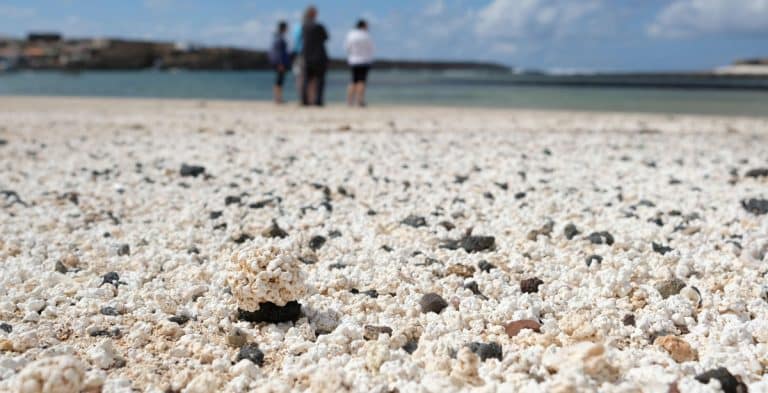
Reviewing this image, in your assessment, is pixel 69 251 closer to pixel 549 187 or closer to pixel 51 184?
pixel 51 184

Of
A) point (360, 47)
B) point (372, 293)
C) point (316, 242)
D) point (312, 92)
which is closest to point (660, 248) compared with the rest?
point (372, 293)

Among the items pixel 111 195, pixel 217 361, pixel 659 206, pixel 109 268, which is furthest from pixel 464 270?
pixel 111 195

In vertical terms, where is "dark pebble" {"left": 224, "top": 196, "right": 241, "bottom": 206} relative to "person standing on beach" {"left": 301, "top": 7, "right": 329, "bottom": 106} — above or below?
below

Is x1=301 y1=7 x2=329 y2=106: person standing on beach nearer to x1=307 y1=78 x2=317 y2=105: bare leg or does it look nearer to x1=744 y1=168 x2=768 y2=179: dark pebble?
x1=307 y1=78 x2=317 y2=105: bare leg

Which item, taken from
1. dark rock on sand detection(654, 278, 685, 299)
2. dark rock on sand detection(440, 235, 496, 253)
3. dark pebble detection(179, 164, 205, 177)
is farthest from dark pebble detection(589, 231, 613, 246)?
dark pebble detection(179, 164, 205, 177)

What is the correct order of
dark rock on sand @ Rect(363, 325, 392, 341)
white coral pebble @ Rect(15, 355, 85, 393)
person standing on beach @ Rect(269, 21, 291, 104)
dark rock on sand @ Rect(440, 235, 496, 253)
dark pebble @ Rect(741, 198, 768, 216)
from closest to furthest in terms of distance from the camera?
white coral pebble @ Rect(15, 355, 85, 393) → dark rock on sand @ Rect(363, 325, 392, 341) → dark rock on sand @ Rect(440, 235, 496, 253) → dark pebble @ Rect(741, 198, 768, 216) → person standing on beach @ Rect(269, 21, 291, 104)

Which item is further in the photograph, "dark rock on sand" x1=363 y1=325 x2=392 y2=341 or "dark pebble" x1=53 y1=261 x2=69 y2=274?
"dark pebble" x1=53 y1=261 x2=69 y2=274

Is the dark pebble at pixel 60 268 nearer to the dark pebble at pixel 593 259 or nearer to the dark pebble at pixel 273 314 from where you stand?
the dark pebble at pixel 273 314
